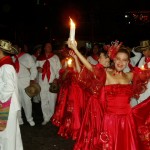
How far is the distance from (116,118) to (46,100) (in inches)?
170

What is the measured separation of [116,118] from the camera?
198 inches

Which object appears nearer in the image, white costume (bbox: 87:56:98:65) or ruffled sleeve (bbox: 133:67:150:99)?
ruffled sleeve (bbox: 133:67:150:99)

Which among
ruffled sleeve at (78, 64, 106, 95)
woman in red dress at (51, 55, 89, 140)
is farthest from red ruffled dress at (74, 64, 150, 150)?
woman in red dress at (51, 55, 89, 140)

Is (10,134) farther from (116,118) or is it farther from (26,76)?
(26,76)

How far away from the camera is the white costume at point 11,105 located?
5090 millimetres

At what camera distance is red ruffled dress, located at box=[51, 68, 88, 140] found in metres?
7.62

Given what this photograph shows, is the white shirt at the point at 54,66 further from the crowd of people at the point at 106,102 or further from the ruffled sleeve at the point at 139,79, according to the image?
the ruffled sleeve at the point at 139,79

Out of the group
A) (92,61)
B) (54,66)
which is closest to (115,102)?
(54,66)

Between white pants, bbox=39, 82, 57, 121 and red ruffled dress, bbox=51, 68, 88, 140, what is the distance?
0.88m

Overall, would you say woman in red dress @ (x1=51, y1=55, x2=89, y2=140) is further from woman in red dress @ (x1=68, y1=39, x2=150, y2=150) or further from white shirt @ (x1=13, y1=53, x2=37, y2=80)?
woman in red dress @ (x1=68, y1=39, x2=150, y2=150)

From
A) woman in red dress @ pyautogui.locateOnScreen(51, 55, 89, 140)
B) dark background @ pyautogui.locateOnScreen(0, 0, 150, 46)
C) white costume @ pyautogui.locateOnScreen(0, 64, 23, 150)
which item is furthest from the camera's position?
dark background @ pyautogui.locateOnScreen(0, 0, 150, 46)

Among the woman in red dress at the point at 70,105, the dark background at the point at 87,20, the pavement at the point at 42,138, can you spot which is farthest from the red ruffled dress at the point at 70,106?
the dark background at the point at 87,20

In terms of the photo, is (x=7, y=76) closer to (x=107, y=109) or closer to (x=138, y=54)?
(x=107, y=109)

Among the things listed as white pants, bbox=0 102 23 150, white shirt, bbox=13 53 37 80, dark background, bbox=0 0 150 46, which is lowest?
white pants, bbox=0 102 23 150
